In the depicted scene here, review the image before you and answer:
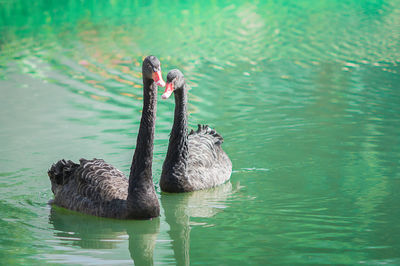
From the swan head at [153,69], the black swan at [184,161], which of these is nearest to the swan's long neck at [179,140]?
the black swan at [184,161]

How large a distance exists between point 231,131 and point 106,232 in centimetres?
357

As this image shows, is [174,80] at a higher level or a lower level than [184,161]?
higher

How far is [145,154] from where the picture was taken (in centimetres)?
536

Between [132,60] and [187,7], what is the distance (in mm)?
9236

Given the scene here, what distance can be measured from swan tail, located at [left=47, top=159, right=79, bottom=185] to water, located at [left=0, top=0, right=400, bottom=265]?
28 centimetres

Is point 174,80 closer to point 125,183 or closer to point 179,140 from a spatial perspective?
point 179,140

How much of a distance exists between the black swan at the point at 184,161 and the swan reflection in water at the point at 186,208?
0.28 feet

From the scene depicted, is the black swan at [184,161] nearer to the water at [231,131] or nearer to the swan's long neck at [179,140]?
the swan's long neck at [179,140]

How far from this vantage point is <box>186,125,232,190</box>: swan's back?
21.0 feet

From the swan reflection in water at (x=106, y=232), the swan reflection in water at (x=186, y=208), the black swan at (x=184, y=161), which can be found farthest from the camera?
the black swan at (x=184, y=161)

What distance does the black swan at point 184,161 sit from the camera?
624cm

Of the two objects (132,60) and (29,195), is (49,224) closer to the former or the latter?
(29,195)

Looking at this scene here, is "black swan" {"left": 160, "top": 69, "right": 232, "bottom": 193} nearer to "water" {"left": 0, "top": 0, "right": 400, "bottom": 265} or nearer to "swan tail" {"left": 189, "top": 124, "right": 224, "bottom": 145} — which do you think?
"water" {"left": 0, "top": 0, "right": 400, "bottom": 265}

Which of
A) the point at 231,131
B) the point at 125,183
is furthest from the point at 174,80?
the point at 231,131
